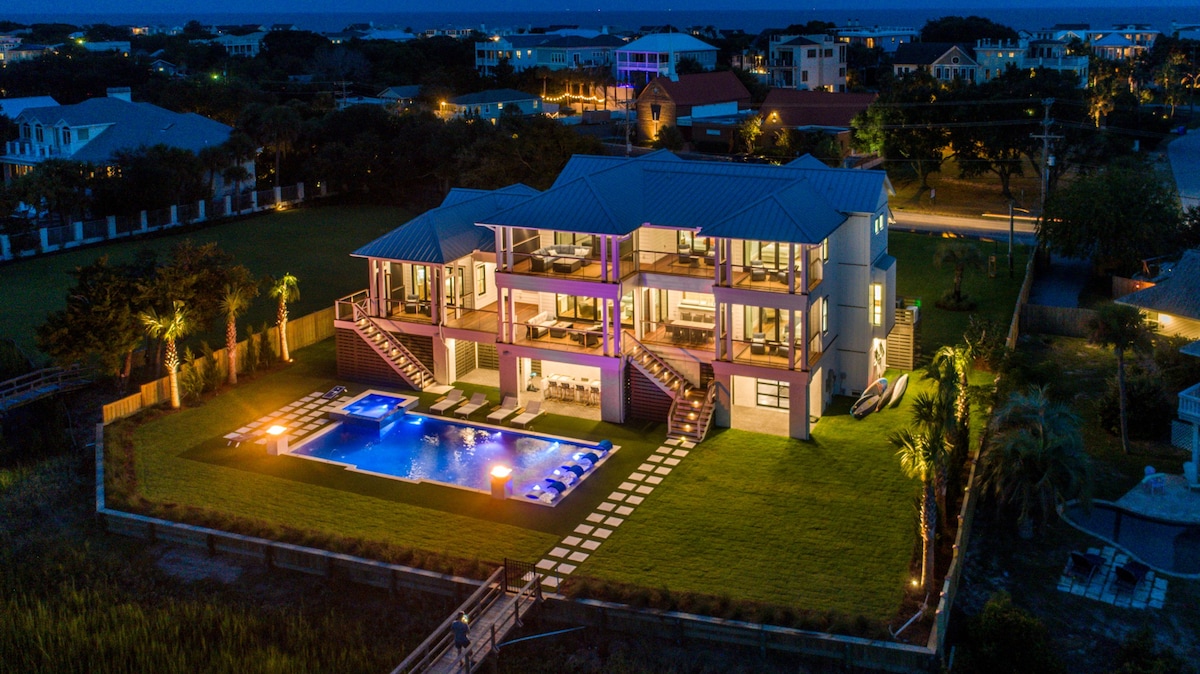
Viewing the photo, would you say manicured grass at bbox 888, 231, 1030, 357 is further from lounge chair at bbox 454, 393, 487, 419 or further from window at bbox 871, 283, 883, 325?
lounge chair at bbox 454, 393, 487, 419

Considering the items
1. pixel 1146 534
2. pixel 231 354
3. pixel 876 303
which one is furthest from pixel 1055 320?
pixel 231 354

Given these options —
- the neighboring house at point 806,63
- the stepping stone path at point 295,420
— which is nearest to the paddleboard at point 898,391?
the stepping stone path at point 295,420

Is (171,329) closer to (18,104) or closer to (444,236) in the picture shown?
(444,236)

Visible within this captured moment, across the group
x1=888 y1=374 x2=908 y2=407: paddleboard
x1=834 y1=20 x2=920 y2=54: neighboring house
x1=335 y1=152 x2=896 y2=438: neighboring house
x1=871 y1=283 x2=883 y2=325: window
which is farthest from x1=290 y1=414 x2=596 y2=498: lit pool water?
x1=834 y1=20 x2=920 y2=54: neighboring house

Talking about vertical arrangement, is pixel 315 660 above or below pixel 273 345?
below

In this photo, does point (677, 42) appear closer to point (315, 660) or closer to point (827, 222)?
point (827, 222)

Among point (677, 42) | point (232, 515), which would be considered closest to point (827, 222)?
point (232, 515)

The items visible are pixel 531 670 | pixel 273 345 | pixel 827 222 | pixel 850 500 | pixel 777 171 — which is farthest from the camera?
pixel 273 345
